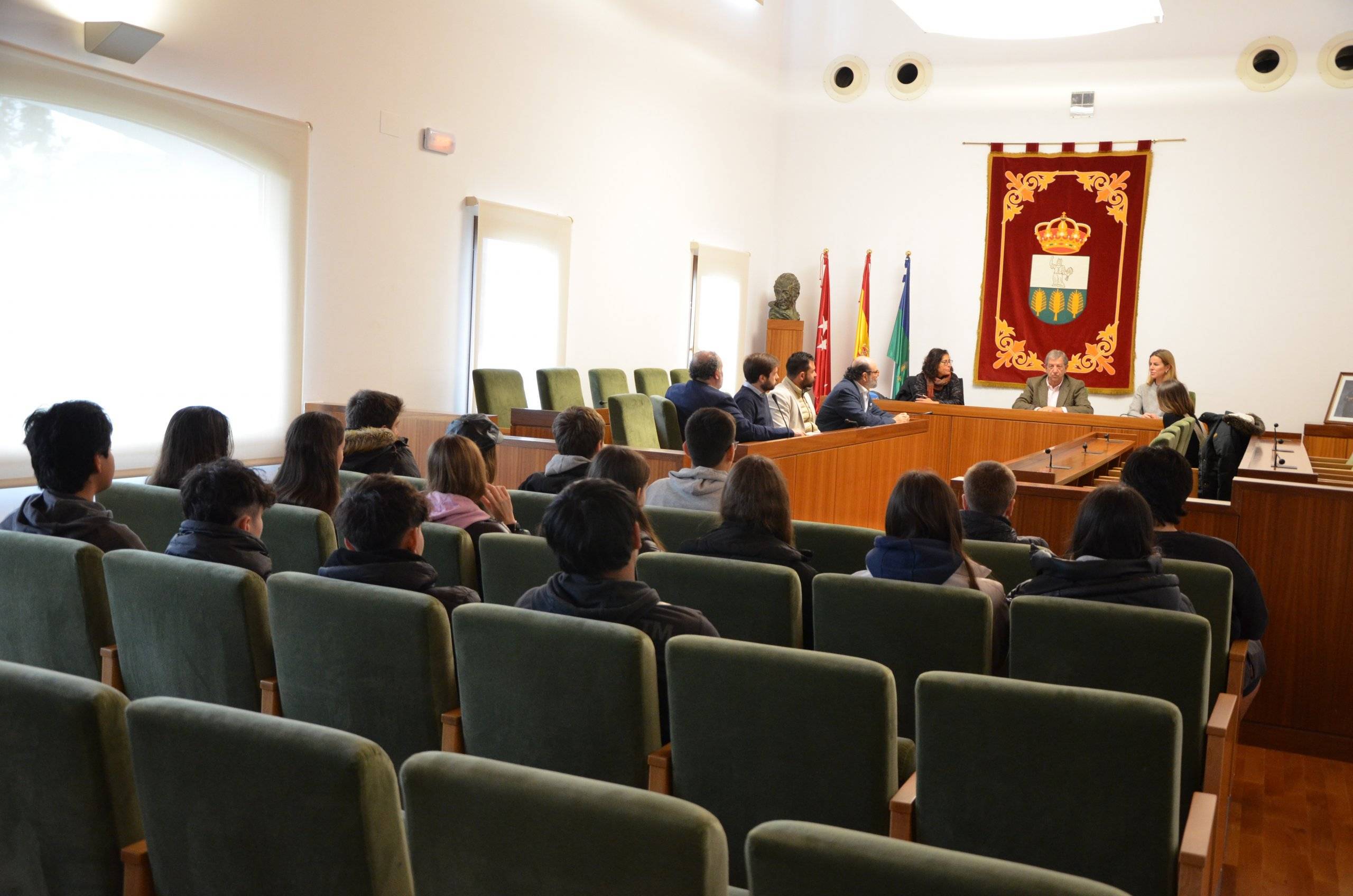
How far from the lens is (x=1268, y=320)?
34.3ft

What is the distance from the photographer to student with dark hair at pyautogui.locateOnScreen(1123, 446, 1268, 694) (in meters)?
3.22

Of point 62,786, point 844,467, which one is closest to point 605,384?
point 844,467

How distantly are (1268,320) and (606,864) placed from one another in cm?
1093

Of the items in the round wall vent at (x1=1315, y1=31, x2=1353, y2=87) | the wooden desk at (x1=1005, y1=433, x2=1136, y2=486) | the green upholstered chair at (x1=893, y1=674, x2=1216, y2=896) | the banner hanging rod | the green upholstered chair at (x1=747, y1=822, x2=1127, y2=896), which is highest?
the round wall vent at (x1=1315, y1=31, x2=1353, y2=87)

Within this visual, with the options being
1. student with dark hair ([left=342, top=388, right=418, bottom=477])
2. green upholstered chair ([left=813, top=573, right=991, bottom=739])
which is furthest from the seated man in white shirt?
green upholstered chair ([left=813, top=573, right=991, bottom=739])

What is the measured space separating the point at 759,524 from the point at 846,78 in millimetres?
9946

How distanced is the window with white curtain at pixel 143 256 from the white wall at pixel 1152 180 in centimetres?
696

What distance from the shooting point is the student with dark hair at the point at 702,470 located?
4.11 meters

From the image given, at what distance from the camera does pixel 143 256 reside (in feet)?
18.7

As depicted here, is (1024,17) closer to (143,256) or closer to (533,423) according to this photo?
(533,423)

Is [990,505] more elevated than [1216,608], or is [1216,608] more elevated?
[990,505]

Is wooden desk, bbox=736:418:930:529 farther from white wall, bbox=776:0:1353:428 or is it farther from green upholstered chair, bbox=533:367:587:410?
white wall, bbox=776:0:1353:428

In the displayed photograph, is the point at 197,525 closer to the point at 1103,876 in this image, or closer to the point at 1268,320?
the point at 1103,876

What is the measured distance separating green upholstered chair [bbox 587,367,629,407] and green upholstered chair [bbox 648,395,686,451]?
157cm
